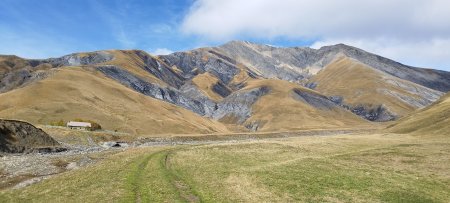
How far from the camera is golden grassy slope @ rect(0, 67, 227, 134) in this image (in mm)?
138375

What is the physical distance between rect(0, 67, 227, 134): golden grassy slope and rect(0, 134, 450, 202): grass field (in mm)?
88095

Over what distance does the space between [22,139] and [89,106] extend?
80.5 meters

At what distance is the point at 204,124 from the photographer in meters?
196

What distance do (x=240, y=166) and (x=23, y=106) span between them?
11361cm

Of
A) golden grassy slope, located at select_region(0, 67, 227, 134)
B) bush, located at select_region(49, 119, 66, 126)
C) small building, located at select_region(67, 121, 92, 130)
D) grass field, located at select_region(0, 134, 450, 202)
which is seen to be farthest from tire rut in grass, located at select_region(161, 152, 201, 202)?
golden grassy slope, located at select_region(0, 67, 227, 134)

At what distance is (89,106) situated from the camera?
5974 inches

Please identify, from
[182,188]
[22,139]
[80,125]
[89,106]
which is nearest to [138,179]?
[182,188]

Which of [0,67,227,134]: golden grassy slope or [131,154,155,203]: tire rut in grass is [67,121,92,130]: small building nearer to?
[0,67,227,134]: golden grassy slope

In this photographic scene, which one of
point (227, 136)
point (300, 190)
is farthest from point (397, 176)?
point (227, 136)

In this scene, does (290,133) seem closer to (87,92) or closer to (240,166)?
(87,92)

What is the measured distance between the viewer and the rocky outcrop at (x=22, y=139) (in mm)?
68125

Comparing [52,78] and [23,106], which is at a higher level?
[52,78]

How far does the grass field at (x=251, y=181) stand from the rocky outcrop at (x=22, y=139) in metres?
24.0

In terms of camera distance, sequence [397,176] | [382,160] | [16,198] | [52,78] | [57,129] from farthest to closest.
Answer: [52,78]
[57,129]
[382,160]
[397,176]
[16,198]
